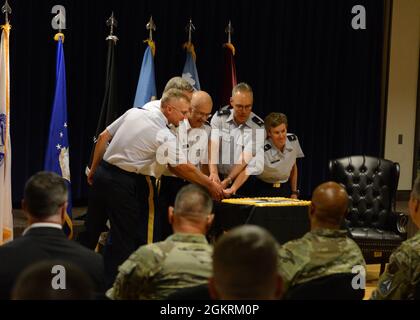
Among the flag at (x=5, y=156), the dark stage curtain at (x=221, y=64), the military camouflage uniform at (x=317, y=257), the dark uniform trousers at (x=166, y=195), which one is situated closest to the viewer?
the military camouflage uniform at (x=317, y=257)

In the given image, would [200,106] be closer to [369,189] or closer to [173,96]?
[173,96]

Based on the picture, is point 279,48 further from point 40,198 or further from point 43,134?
point 40,198

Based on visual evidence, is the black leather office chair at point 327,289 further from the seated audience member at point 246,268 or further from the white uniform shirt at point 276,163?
the white uniform shirt at point 276,163

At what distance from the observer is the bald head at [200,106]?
17.4ft

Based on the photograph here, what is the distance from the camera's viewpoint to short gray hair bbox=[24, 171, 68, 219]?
9.05ft

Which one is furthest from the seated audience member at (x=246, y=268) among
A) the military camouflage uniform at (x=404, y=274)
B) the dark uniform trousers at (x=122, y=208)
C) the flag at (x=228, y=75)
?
the flag at (x=228, y=75)

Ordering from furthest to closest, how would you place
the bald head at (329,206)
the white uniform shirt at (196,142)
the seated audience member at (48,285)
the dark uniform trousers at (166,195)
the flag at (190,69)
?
the flag at (190,69)
the white uniform shirt at (196,142)
the dark uniform trousers at (166,195)
the bald head at (329,206)
the seated audience member at (48,285)

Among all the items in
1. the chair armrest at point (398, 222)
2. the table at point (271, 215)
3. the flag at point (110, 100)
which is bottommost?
the chair armrest at point (398, 222)

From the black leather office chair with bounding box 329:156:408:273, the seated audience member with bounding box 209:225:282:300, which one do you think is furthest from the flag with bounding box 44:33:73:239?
the seated audience member with bounding box 209:225:282:300

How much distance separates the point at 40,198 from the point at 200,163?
113 inches

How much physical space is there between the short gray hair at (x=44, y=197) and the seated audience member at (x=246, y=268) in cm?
105

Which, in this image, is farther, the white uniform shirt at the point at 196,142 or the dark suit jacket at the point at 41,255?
the white uniform shirt at the point at 196,142

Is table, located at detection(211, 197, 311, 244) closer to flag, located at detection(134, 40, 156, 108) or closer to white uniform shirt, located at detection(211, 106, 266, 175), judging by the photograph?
white uniform shirt, located at detection(211, 106, 266, 175)
